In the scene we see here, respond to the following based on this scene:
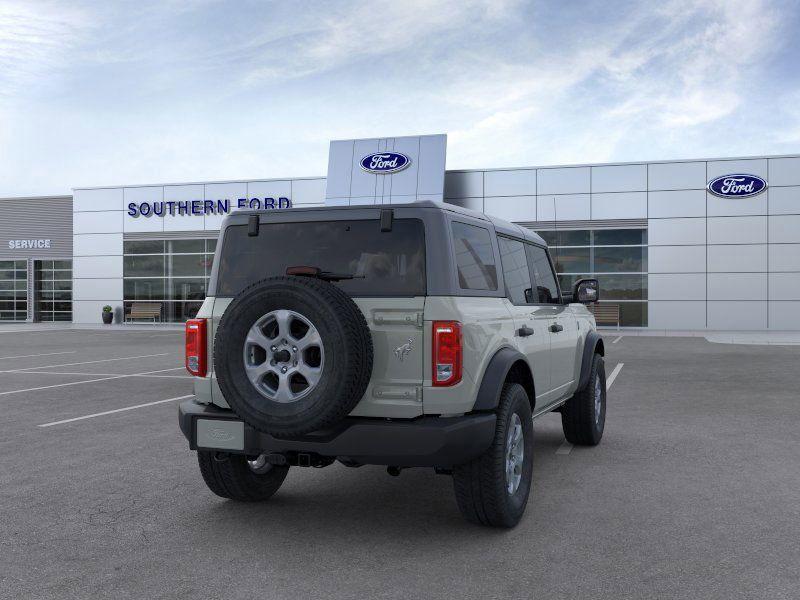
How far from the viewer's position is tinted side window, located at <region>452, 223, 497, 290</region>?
468 cm

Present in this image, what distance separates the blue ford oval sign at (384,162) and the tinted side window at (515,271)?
26.6 metres

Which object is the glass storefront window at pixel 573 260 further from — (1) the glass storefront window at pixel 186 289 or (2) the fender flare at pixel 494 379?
(2) the fender flare at pixel 494 379

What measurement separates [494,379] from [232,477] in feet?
6.01

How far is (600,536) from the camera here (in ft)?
15.1

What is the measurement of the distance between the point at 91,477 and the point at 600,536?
383 centimetres

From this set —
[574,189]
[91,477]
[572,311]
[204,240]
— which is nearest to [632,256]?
[574,189]

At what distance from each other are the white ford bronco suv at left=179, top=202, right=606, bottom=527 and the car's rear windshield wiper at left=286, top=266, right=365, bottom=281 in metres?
0.01

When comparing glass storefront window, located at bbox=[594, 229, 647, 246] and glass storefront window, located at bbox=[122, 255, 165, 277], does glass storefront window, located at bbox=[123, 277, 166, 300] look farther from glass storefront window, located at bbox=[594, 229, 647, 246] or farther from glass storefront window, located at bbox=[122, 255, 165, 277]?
glass storefront window, located at bbox=[594, 229, 647, 246]

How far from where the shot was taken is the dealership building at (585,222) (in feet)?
97.6

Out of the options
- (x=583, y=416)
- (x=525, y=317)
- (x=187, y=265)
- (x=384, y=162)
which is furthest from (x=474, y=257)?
(x=187, y=265)

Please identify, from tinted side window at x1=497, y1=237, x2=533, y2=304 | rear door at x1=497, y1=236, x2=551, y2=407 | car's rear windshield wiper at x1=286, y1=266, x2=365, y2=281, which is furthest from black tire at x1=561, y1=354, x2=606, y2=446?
car's rear windshield wiper at x1=286, y1=266, x2=365, y2=281

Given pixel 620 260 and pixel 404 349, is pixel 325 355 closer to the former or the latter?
pixel 404 349

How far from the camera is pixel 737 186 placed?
29766mm

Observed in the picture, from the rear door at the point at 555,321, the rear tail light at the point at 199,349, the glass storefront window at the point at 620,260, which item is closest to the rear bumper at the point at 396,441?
the rear tail light at the point at 199,349
